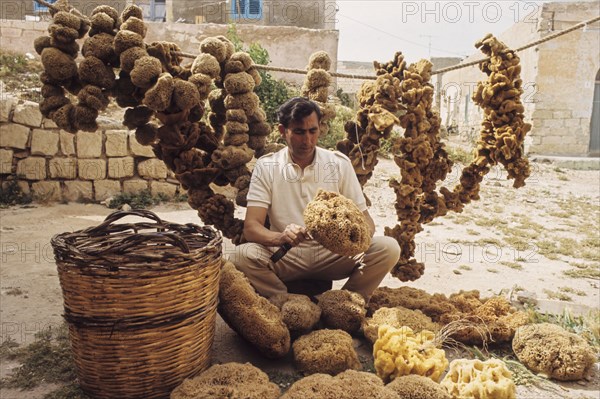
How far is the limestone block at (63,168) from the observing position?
25.2 ft

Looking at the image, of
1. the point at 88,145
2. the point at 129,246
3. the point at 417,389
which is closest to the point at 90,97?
the point at 129,246

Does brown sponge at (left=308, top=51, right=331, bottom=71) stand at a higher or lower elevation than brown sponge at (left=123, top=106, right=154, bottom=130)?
higher

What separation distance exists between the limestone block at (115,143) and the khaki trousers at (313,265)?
571 centimetres

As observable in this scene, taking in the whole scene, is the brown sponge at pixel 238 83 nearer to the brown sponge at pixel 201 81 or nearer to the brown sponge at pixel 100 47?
the brown sponge at pixel 201 81

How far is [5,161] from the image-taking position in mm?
7578

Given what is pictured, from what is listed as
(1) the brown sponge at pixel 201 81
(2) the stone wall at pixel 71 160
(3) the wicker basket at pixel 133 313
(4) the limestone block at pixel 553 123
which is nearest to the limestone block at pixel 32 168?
(2) the stone wall at pixel 71 160

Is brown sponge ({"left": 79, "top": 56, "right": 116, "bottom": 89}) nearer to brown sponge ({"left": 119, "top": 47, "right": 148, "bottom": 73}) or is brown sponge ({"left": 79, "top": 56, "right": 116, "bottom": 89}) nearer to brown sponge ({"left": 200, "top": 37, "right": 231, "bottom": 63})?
brown sponge ({"left": 119, "top": 47, "right": 148, "bottom": 73})

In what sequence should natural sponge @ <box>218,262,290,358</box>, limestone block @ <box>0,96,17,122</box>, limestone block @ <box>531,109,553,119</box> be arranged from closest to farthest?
natural sponge @ <box>218,262,290,358</box> < limestone block @ <box>0,96,17,122</box> < limestone block @ <box>531,109,553,119</box>

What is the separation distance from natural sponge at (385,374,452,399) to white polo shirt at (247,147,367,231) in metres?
1.22

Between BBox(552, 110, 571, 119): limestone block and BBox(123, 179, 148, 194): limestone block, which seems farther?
BBox(552, 110, 571, 119): limestone block

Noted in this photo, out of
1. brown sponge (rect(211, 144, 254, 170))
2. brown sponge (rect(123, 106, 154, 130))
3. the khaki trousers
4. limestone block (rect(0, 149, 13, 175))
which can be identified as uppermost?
brown sponge (rect(123, 106, 154, 130))

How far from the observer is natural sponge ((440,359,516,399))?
6.40ft

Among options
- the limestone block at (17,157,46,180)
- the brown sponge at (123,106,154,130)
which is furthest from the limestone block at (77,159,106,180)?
the brown sponge at (123,106,154,130)

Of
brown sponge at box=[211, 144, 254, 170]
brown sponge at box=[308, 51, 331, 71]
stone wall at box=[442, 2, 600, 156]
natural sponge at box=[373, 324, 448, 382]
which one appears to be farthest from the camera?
stone wall at box=[442, 2, 600, 156]
